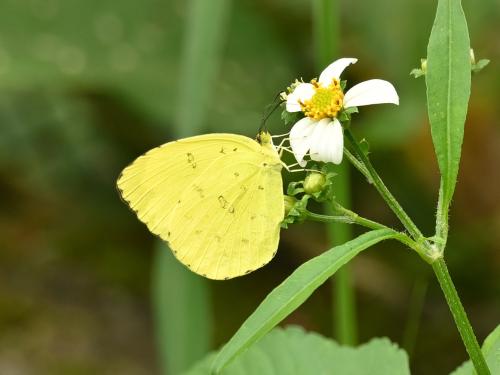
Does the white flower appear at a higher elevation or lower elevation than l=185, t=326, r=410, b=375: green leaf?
higher

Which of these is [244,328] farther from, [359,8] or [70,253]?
[70,253]

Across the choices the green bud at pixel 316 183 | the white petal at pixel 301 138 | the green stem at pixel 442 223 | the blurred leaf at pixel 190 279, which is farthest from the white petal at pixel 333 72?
the blurred leaf at pixel 190 279

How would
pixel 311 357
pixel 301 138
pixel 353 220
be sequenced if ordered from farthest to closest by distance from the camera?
pixel 311 357
pixel 301 138
pixel 353 220

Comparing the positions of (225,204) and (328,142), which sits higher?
(328,142)

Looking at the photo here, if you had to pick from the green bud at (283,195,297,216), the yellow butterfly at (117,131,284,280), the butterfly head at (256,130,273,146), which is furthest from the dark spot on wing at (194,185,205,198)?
the green bud at (283,195,297,216)

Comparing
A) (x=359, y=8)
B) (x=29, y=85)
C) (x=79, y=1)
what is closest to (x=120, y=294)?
(x=29, y=85)

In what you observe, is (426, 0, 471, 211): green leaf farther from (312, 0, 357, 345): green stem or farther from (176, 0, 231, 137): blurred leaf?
(176, 0, 231, 137): blurred leaf

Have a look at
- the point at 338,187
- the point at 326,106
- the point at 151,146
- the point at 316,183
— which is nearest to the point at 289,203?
the point at 316,183

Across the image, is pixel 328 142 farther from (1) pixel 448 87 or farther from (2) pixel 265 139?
(2) pixel 265 139
